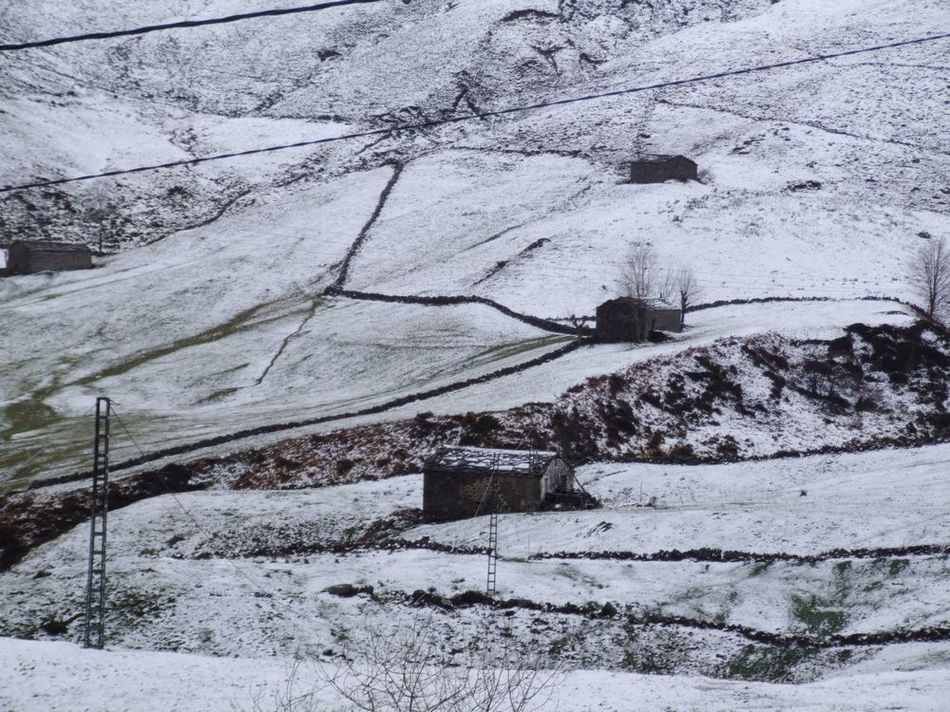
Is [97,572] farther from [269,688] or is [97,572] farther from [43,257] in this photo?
[43,257]

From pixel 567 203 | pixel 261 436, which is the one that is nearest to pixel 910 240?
pixel 567 203

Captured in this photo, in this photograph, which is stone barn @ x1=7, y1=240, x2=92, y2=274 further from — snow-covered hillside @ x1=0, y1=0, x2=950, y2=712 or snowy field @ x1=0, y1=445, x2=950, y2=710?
snowy field @ x1=0, y1=445, x2=950, y2=710

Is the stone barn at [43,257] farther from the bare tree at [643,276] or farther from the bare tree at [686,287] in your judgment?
the bare tree at [686,287]

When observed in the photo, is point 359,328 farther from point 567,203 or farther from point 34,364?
point 567,203

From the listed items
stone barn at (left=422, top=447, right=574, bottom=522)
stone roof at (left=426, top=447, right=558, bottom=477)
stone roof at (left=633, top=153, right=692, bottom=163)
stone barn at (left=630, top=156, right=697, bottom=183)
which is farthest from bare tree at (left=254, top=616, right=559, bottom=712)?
stone roof at (left=633, top=153, right=692, bottom=163)

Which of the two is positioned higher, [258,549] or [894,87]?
[894,87]
